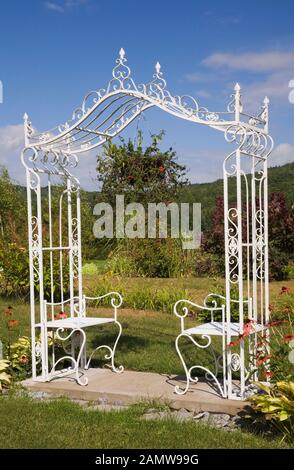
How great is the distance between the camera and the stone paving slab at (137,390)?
4797 mm

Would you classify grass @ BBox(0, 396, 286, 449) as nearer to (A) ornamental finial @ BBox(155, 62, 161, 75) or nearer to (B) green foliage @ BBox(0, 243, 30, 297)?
(A) ornamental finial @ BBox(155, 62, 161, 75)

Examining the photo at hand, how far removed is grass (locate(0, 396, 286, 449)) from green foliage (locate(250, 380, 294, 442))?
0.42 ft

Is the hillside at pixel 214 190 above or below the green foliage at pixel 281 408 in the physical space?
above

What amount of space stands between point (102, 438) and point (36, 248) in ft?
6.92

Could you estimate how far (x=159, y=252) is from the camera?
13.3m

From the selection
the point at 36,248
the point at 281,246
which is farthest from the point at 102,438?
the point at 281,246

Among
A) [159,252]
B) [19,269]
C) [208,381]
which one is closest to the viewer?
[208,381]

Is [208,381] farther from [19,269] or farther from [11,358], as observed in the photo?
[19,269]

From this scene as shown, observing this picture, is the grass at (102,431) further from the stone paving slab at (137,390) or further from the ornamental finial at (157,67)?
the ornamental finial at (157,67)

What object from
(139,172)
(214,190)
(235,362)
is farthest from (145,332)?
(214,190)

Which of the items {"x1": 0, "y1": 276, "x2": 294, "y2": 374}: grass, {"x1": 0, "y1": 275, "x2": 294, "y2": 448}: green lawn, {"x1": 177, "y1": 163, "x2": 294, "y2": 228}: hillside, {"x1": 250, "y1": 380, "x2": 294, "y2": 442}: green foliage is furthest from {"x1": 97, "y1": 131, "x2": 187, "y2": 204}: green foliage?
{"x1": 250, "y1": 380, "x2": 294, "y2": 442}: green foliage

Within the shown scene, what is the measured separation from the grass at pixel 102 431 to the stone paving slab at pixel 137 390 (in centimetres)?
25

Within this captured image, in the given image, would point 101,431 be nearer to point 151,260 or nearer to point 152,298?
point 152,298

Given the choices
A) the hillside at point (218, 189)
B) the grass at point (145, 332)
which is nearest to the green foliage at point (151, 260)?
the grass at point (145, 332)
